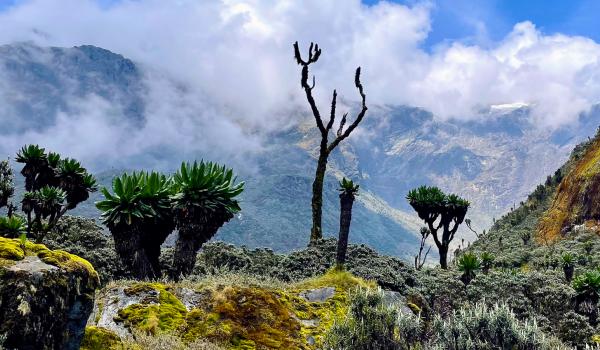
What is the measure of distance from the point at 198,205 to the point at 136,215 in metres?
1.94

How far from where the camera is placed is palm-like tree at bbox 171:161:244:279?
17.3 m

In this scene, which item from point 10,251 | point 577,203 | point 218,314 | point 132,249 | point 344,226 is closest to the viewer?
point 10,251

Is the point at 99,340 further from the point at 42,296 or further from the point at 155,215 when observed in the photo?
the point at 155,215

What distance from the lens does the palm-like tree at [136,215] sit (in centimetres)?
1739

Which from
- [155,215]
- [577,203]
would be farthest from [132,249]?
[577,203]

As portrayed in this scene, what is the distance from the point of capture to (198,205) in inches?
677

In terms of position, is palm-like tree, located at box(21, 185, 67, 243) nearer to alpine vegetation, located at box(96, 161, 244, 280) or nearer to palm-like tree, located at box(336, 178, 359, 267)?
alpine vegetation, located at box(96, 161, 244, 280)

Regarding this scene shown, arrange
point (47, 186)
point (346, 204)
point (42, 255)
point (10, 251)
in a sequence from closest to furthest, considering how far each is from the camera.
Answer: point (10, 251) → point (42, 255) → point (346, 204) → point (47, 186)

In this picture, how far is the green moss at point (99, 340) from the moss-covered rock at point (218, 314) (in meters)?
1.47

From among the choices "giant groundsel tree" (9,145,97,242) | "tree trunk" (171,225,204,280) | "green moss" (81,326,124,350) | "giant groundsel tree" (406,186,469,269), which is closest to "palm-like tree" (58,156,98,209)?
"giant groundsel tree" (9,145,97,242)

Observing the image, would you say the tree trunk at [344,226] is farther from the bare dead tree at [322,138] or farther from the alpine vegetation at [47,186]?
the alpine vegetation at [47,186]

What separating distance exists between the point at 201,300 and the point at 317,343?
2.71 metres

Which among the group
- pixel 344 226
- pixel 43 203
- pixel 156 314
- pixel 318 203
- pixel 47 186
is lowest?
pixel 156 314

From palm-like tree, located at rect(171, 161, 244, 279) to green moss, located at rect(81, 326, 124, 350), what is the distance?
9.05m
